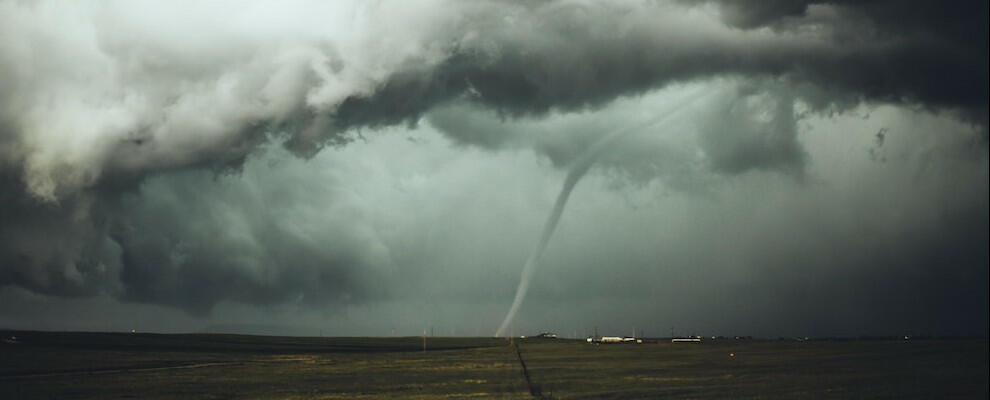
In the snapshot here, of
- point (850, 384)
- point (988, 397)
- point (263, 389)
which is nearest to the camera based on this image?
point (988, 397)

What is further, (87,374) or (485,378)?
(87,374)

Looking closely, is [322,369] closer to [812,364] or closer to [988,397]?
[812,364]

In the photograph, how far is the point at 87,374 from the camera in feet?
382

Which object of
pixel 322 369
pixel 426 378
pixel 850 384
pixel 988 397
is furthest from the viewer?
pixel 322 369

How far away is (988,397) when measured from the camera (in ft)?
209

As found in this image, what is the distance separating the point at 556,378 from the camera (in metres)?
93.1

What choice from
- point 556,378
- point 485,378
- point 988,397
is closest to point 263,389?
point 485,378

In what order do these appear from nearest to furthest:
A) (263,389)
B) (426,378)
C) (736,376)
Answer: (263,389) → (736,376) → (426,378)

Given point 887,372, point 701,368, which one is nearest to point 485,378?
point 701,368

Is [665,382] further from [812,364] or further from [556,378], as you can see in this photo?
[812,364]

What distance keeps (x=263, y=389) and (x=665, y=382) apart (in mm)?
44135

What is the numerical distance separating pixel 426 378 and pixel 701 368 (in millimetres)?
39444

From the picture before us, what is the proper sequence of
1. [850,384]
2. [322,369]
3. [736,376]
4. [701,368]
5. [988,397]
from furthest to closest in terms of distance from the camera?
[322,369] → [701,368] → [736,376] → [850,384] → [988,397]

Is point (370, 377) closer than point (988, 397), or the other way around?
point (988, 397)
